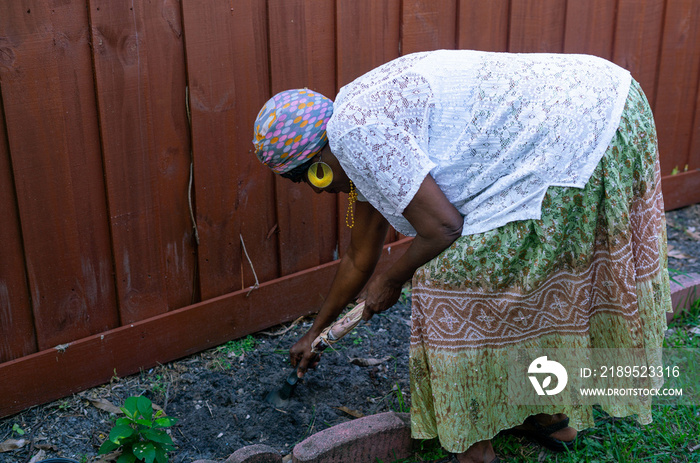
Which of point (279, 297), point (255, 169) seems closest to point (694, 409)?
point (279, 297)

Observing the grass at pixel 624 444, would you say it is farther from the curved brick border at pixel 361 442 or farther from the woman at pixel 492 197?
the woman at pixel 492 197

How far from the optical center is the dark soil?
8.66 ft

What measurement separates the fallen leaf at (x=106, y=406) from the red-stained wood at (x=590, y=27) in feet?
10.8

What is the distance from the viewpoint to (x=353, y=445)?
7.89ft

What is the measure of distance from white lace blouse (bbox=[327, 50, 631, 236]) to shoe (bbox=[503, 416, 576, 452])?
96 centimetres

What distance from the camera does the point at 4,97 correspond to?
2377mm

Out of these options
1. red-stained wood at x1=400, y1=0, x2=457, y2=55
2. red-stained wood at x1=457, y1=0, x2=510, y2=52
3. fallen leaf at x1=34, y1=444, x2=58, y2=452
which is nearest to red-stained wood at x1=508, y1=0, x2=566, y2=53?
red-stained wood at x1=457, y1=0, x2=510, y2=52

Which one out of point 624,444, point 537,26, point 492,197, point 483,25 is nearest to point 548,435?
point 624,444

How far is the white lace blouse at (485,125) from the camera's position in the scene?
80.7 inches

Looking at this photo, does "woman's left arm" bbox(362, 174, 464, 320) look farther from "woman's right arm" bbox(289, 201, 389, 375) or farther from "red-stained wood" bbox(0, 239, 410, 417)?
"red-stained wood" bbox(0, 239, 410, 417)

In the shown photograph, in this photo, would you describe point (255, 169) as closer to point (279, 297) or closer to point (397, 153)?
point (279, 297)

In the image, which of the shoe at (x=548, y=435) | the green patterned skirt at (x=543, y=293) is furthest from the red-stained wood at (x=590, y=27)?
the shoe at (x=548, y=435)

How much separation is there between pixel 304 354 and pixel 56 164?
121 cm

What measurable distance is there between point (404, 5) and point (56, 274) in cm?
211
